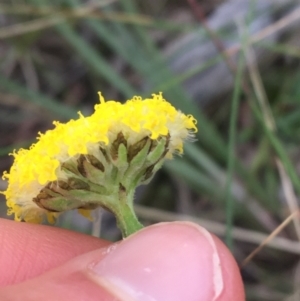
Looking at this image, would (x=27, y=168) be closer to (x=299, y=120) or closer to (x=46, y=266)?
(x=46, y=266)

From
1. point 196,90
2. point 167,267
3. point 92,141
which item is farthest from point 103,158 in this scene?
point 196,90

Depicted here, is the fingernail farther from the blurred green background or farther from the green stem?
the blurred green background

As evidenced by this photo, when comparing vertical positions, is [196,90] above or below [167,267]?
above

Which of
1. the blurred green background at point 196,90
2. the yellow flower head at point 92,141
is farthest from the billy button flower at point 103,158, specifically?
the blurred green background at point 196,90

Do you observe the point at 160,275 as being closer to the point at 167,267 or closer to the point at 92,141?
the point at 167,267

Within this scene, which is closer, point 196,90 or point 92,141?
point 92,141
